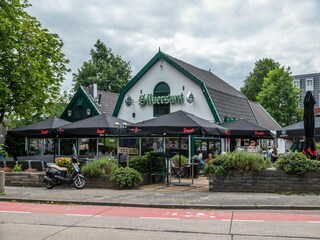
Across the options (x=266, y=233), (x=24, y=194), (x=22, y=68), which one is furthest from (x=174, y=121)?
(x=22, y=68)

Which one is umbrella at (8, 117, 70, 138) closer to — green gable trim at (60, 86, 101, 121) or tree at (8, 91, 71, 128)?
tree at (8, 91, 71, 128)

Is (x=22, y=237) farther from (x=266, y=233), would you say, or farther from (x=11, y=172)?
(x=11, y=172)

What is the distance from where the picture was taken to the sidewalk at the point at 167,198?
37.3 ft

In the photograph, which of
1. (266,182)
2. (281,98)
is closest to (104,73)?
(281,98)

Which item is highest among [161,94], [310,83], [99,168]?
[310,83]

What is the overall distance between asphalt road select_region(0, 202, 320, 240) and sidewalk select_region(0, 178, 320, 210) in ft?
1.19

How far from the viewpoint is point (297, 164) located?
44.4 ft

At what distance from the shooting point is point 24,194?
13844 millimetres

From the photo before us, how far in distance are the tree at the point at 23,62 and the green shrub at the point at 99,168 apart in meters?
8.44

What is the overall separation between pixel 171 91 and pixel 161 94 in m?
0.79

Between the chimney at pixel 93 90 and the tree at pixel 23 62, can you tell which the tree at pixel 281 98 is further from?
the tree at pixel 23 62

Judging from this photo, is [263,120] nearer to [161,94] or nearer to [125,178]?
[161,94]

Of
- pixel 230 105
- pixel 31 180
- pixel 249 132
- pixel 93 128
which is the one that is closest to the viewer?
pixel 31 180

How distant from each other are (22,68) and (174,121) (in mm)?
10653
